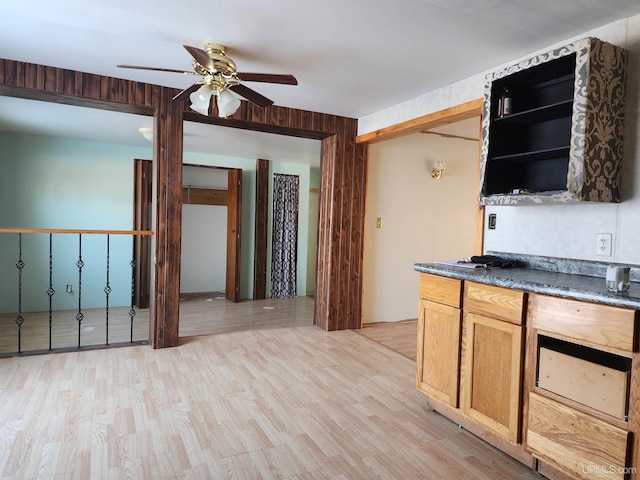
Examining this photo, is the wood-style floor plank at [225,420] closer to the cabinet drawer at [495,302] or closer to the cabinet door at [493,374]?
the cabinet door at [493,374]

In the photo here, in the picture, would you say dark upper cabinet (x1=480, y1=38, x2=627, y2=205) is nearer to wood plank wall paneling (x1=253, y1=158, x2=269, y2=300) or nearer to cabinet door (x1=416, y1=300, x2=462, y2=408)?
cabinet door (x1=416, y1=300, x2=462, y2=408)

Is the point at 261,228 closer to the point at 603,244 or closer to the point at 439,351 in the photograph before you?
the point at 439,351

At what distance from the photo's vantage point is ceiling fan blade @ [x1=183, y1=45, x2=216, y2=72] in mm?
2139

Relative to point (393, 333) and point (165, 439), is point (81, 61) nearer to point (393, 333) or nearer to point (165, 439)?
point (165, 439)

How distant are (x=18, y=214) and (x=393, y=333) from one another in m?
4.86

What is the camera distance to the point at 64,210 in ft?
17.1

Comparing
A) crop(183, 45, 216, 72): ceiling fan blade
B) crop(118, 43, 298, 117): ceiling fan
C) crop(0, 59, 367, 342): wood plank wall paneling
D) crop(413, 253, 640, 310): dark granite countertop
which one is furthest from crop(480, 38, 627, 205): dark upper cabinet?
crop(0, 59, 367, 342): wood plank wall paneling

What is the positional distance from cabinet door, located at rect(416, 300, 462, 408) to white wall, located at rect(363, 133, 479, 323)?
2.12 meters

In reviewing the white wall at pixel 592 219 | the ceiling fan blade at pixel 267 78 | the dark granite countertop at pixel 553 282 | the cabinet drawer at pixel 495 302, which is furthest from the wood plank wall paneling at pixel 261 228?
the cabinet drawer at pixel 495 302

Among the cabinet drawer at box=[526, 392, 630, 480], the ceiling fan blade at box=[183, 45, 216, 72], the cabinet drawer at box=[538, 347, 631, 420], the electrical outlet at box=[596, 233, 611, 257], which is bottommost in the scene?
the cabinet drawer at box=[526, 392, 630, 480]

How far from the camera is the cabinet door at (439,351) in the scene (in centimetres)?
224

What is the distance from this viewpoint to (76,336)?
3965mm

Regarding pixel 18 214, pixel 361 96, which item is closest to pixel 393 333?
pixel 361 96

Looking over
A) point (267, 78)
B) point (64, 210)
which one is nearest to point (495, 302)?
point (267, 78)
